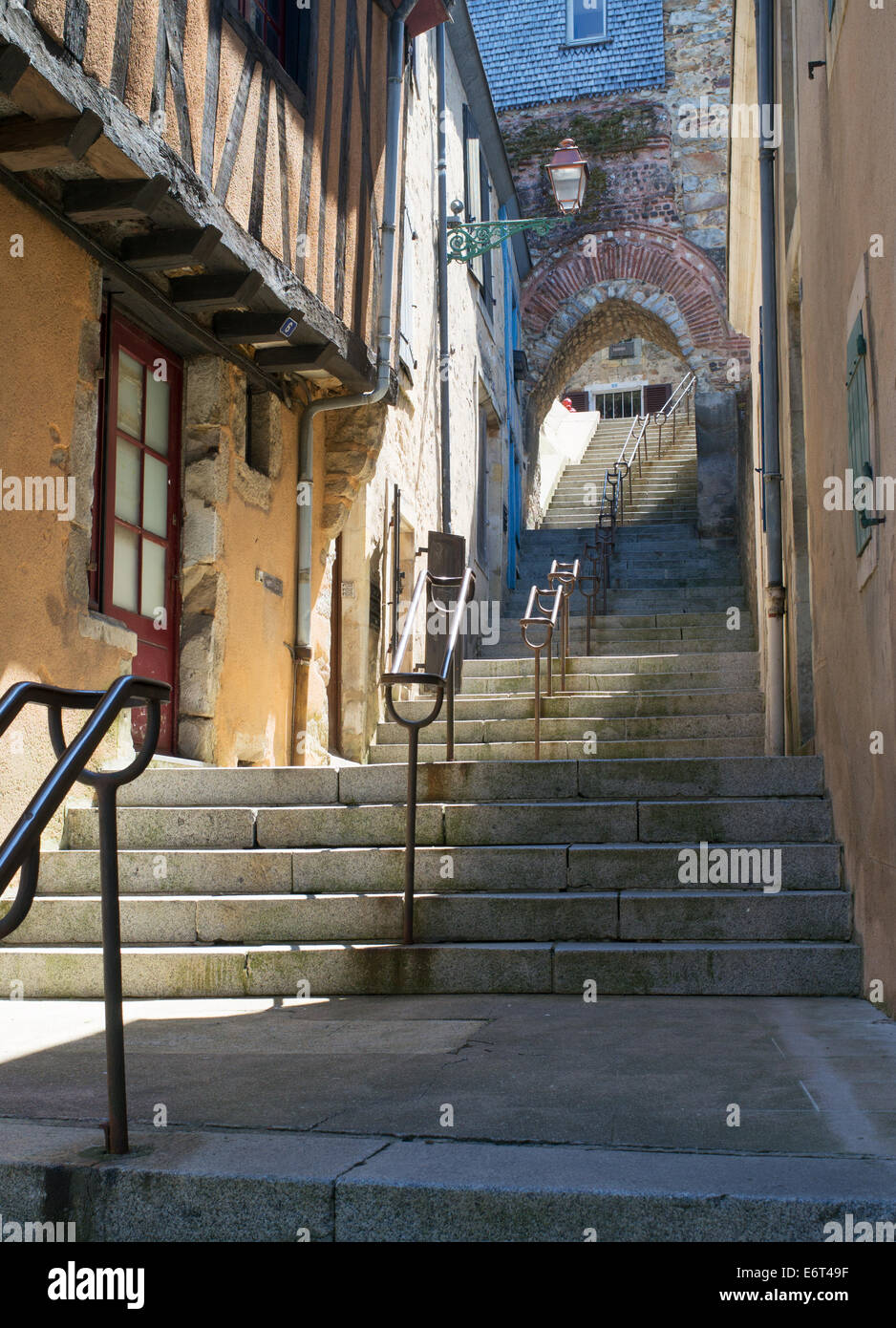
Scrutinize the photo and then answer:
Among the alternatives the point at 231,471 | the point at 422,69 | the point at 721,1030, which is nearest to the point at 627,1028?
the point at 721,1030

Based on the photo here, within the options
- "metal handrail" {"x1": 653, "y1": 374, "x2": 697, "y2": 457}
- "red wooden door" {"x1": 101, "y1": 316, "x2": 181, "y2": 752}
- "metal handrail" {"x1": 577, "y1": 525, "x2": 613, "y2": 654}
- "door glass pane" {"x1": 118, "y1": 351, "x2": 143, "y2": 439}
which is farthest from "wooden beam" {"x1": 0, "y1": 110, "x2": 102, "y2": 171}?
"metal handrail" {"x1": 653, "y1": 374, "x2": 697, "y2": 457}

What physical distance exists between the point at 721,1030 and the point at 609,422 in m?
27.7

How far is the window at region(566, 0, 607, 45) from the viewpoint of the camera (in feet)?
64.5

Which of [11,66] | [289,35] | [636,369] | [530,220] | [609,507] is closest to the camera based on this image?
[11,66]

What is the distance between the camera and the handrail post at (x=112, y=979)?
245 cm

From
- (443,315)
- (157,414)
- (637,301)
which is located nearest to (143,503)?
(157,414)

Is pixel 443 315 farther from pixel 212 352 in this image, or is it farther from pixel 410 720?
pixel 410 720

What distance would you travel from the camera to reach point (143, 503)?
661cm

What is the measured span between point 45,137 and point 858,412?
2.97 m

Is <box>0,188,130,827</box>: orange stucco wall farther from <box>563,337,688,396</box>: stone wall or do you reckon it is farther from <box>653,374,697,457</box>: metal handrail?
<box>563,337,688,396</box>: stone wall

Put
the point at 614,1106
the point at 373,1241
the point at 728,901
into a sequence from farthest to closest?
1. the point at 728,901
2. the point at 614,1106
3. the point at 373,1241

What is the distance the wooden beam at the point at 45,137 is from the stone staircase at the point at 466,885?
8.51ft

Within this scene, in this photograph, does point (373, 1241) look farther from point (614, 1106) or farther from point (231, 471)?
point (231, 471)
